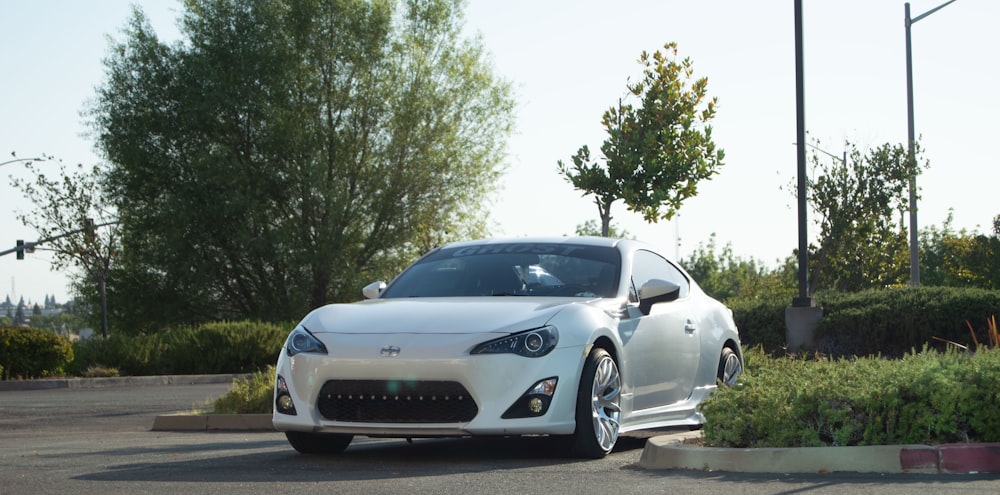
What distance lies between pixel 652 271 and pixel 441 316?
8.20ft

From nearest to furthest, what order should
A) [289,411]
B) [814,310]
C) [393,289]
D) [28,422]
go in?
1. [289,411]
2. [393,289]
3. [28,422]
4. [814,310]

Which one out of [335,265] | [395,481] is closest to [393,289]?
[395,481]

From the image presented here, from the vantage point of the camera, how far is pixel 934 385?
7910 millimetres

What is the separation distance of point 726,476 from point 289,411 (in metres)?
2.70

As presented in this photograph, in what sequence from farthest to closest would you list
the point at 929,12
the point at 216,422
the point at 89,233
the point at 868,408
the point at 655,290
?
1. the point at 89,233
2. the point at 929,12
3. the point at 216,422
4. the point at 655,290
5. the point at 868,408

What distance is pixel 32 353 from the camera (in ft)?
82.6

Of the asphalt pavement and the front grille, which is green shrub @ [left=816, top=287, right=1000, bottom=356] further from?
the front grille

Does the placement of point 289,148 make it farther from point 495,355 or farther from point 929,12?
point 495,355

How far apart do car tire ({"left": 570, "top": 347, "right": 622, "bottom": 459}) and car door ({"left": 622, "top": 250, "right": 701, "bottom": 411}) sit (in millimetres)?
330

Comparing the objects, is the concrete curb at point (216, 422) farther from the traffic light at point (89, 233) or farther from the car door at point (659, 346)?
the traffic light at point (89, 233)

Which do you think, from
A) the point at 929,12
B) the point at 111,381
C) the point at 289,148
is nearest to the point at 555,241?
the point at 111,381

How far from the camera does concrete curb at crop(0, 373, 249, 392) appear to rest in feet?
78.2

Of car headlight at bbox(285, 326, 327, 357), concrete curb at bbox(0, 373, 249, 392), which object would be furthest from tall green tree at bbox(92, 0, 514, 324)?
car headlight at bbox(285, 326, 327, 357)

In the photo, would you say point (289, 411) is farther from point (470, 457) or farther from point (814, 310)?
point (814, 310)
